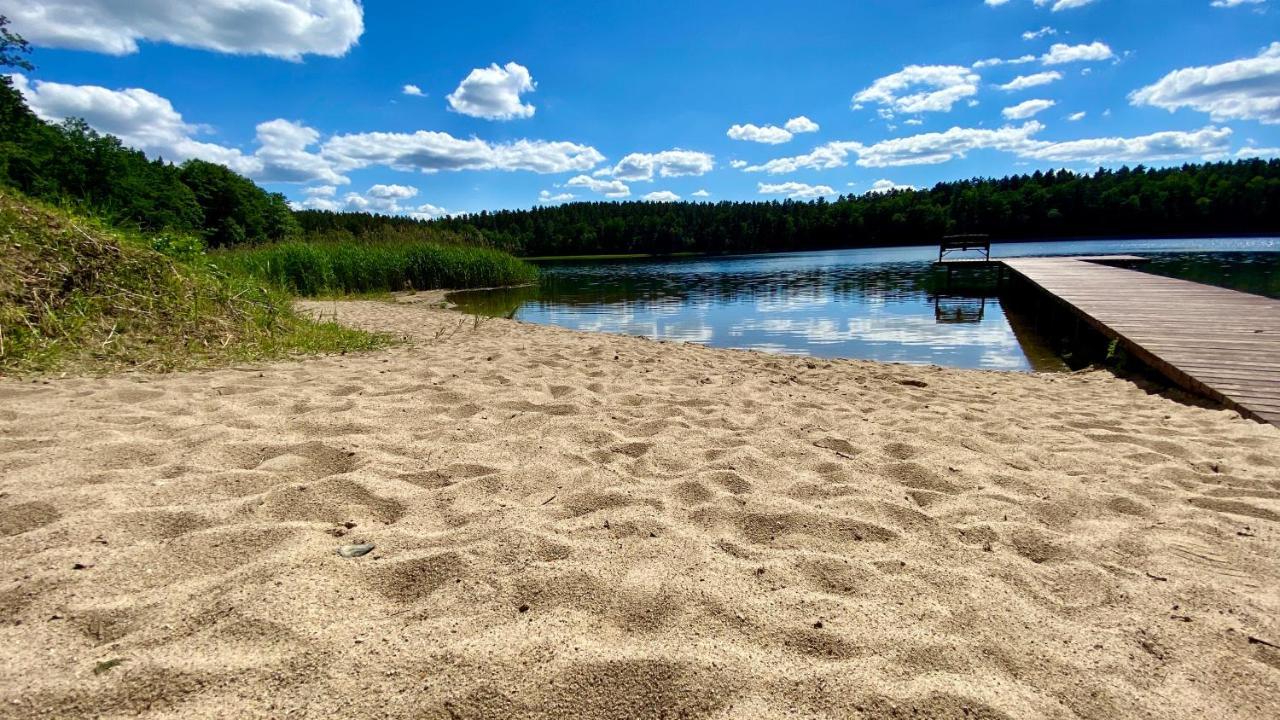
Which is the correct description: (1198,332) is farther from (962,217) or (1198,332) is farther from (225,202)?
(962,217)

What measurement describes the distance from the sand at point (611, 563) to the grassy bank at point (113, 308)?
802mm

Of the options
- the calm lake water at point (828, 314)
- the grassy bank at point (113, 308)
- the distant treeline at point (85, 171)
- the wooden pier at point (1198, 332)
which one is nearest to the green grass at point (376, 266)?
the calm lake water at point (828, 314)

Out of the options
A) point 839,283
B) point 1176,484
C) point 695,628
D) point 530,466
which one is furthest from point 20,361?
point 839,283

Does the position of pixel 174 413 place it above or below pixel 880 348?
above

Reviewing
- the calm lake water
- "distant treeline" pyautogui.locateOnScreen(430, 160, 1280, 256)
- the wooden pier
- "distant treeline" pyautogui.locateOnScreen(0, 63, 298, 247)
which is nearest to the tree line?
"distant treeline" pyautogui.locateOnScreen(0, 63, 298, 247)

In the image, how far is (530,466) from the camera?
2936 mm

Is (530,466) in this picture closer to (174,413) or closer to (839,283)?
(174,413)

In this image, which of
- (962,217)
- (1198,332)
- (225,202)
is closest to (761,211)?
(962,217)

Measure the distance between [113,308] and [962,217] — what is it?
94.7 metres

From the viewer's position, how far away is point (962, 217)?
269ft

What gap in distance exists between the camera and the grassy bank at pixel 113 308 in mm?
4434

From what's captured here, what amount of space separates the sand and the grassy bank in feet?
2.63

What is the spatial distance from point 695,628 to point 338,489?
1.71 m

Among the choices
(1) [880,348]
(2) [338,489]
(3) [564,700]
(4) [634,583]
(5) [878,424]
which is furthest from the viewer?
(1) [880,348]
